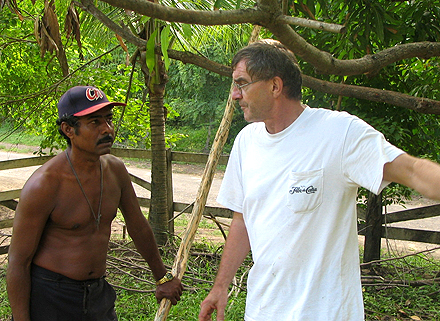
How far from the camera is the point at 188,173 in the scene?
15766 millimetres

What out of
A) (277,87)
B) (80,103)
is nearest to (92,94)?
(80,103)

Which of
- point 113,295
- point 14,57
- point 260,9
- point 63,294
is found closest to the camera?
point 260,9

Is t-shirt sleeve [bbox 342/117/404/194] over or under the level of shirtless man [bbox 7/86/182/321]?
over

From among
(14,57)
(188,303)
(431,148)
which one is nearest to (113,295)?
(188,303)

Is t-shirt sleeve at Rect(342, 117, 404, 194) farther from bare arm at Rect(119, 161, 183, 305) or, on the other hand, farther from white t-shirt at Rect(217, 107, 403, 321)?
bare arm at Rect(119, 161, 183, 305)

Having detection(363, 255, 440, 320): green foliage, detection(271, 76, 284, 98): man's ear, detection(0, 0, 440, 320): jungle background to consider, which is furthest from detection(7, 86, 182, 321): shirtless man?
detection(363, 255, 440, 320): green foliage

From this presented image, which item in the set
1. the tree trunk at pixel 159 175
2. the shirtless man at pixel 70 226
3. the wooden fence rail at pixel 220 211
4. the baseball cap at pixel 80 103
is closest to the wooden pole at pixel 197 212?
the shirtless man at pixel 70 226

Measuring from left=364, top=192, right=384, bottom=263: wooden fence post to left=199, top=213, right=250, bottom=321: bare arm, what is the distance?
10.4 feet

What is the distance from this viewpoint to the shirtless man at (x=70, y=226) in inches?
92.2

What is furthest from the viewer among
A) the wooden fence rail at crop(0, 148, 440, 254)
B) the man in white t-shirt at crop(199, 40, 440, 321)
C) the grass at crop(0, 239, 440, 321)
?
the wooden fence rail at crop(0, 148, 440, 254)

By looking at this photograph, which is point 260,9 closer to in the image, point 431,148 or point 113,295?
point 113,295

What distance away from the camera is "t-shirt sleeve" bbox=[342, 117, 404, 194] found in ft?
5.61

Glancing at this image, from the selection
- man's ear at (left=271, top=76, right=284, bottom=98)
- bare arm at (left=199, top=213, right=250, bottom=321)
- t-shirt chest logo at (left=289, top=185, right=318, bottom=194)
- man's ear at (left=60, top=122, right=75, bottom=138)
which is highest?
man's ear at (left=271, top=76, right=284, bottom=98)

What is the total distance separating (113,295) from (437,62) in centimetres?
392
